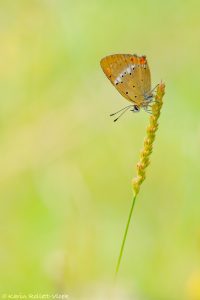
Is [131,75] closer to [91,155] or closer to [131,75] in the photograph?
[131,75]

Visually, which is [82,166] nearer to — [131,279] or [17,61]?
[17,61]

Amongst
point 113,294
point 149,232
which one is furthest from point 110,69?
point 149,232

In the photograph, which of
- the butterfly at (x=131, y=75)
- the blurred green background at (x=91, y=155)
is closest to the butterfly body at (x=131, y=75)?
the butterfly at (x=131, y=75)

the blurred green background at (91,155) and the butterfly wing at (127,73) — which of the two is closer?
the butterfly wing at (127,73)

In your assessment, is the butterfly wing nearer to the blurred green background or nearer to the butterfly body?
the butterfly body

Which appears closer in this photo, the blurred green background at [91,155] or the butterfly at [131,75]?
the butterfly at [131,75]

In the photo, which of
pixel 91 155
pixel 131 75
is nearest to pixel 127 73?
pixel 131 75

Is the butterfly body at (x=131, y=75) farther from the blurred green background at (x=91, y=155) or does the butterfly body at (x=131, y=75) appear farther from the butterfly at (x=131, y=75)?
the blurred green background at (x=91, y=155)
